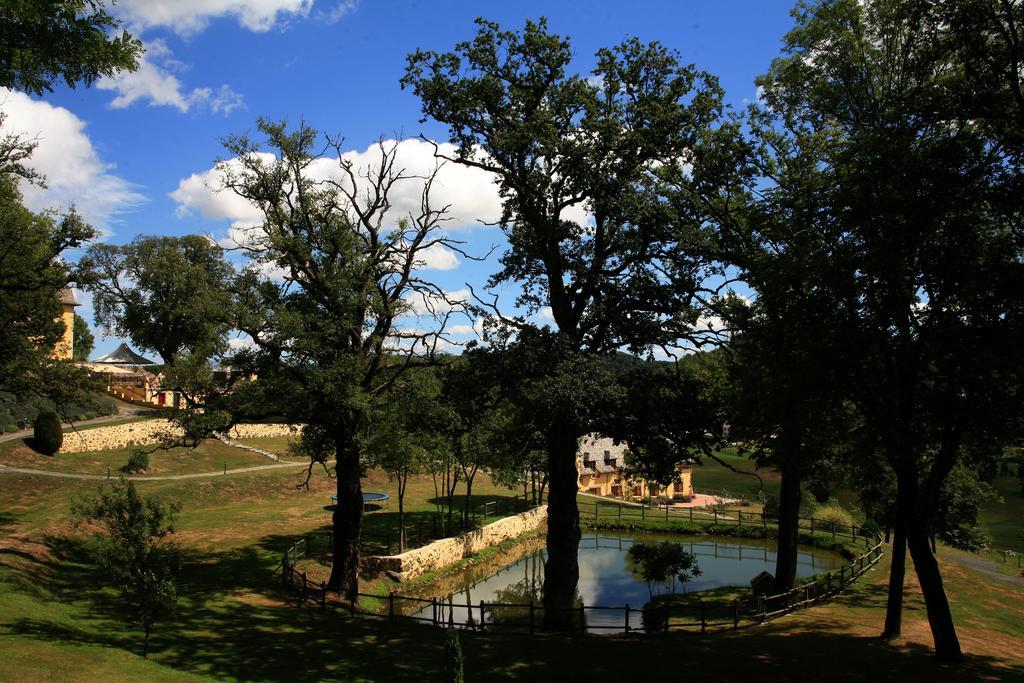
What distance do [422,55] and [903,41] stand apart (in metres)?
13.0

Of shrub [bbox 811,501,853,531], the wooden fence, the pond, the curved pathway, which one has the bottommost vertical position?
the pond

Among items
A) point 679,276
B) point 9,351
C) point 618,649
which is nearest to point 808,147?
point 679,276

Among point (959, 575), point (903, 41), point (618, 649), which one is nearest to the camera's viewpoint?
point (903, 41)

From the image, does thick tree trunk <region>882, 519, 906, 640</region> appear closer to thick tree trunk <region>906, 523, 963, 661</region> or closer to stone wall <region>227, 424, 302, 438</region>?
thick tree trunk <region>906, 523, 963, 661</region>

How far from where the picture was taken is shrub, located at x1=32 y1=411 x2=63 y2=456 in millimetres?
38781

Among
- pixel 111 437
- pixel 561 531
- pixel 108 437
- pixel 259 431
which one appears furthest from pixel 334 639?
pixel 259 431

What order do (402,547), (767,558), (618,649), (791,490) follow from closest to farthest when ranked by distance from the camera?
(618,649) < (791,490) < (402,547) < (767,558)

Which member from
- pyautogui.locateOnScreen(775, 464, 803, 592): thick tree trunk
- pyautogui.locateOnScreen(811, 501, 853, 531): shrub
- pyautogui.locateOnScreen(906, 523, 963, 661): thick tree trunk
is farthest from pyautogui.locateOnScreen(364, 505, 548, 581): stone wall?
pyautogui.locateOnScreen(906, 523, 963, 661): thick tree trunk

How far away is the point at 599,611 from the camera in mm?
26453

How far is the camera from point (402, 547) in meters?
30.4

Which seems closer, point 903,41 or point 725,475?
point 903,41

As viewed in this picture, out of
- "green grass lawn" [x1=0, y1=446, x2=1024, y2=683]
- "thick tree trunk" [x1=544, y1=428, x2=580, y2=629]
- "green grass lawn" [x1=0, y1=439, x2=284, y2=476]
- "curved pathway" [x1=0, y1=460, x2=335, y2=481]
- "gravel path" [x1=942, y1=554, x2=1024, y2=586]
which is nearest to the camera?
"green grass lawn" [x1=0, y1=446, x2=1024, y2=683]

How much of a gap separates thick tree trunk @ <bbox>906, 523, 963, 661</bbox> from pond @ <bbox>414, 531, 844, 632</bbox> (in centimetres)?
1061

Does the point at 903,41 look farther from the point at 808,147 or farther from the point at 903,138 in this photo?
the point at 903,138
